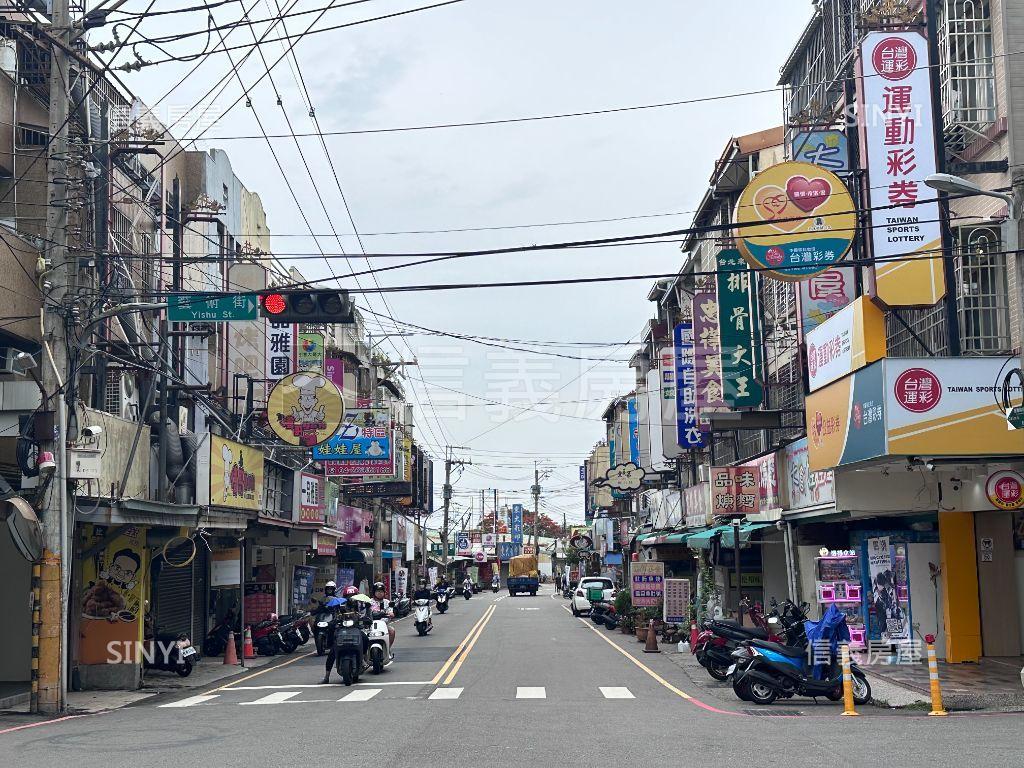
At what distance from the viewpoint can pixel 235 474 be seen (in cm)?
2639

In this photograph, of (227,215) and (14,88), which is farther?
(227,215)

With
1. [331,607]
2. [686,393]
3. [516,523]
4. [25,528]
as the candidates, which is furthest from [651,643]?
[516,523]

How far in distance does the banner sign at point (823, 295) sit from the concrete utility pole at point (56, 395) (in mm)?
15470

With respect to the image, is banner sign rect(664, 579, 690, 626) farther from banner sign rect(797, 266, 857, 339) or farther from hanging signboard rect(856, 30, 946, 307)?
hanging signboard rect(856, 30, 946, 307)

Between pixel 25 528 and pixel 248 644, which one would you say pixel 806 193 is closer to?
pixel 25 528

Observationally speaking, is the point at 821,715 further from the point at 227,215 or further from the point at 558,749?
the point at 227,215

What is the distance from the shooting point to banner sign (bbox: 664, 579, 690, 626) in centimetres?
3197

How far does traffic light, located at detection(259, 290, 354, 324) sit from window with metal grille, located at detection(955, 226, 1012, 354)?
1172 cm

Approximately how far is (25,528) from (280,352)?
58.4 ft

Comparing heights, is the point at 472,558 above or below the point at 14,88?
below

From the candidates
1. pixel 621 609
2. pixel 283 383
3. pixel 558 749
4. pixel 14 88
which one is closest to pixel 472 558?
pixel 621 609

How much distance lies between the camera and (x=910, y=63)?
797 inches

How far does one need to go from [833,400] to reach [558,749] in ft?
37.4

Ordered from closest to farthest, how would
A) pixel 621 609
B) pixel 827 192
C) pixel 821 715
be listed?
pixel 821 715 → pixel 827 192 → pixel 621 609
